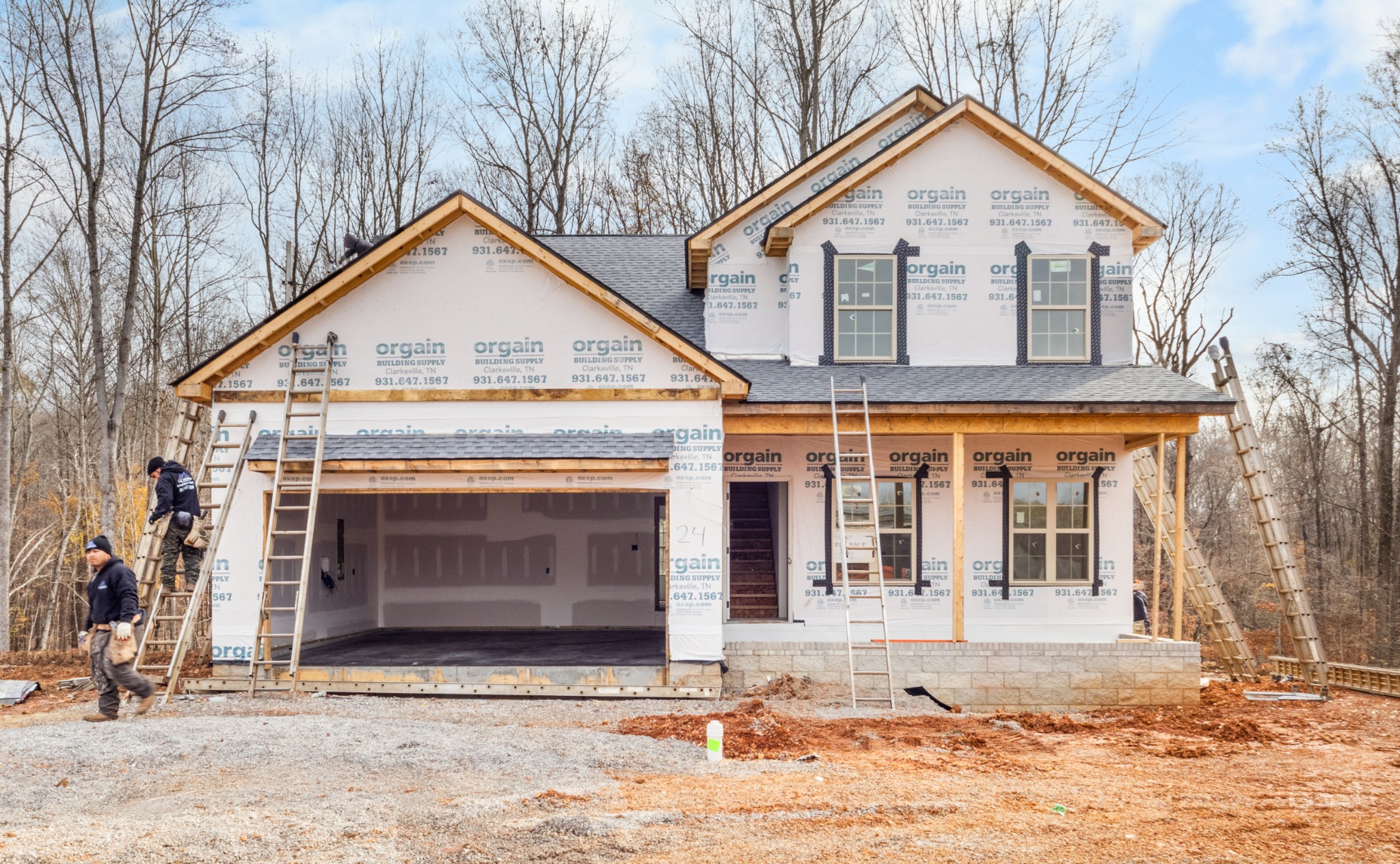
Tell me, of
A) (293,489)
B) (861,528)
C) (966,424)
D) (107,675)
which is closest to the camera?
(107,675)

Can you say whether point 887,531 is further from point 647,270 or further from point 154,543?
point 154,543

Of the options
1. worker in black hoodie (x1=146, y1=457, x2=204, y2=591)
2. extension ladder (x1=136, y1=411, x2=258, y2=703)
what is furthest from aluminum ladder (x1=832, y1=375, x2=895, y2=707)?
worker in black hoodie (x1=146, y1=457, x2=204, y2=591)

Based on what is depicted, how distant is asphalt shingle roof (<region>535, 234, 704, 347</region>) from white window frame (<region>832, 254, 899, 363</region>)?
210cm

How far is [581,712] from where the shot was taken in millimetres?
11203

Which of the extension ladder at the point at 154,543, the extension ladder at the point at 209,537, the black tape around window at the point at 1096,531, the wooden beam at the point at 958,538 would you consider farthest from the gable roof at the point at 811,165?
the extension ladder at the point at 154,543

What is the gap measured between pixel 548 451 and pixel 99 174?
13.2 metres

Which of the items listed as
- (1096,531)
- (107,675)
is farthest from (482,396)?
(1096,531)

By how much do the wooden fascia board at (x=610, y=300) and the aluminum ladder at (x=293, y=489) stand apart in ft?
8.37

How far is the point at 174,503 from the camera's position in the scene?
11.8 metres

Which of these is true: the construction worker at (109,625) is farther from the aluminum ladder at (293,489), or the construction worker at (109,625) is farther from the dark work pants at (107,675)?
the aluminum ladder at (293,489)

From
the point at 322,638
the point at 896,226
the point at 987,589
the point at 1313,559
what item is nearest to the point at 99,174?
the point at 322,638

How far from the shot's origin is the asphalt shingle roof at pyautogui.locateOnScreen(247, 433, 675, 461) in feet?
39.3

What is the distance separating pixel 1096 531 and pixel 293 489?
11.0m

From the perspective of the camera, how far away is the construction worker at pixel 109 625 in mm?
9664
